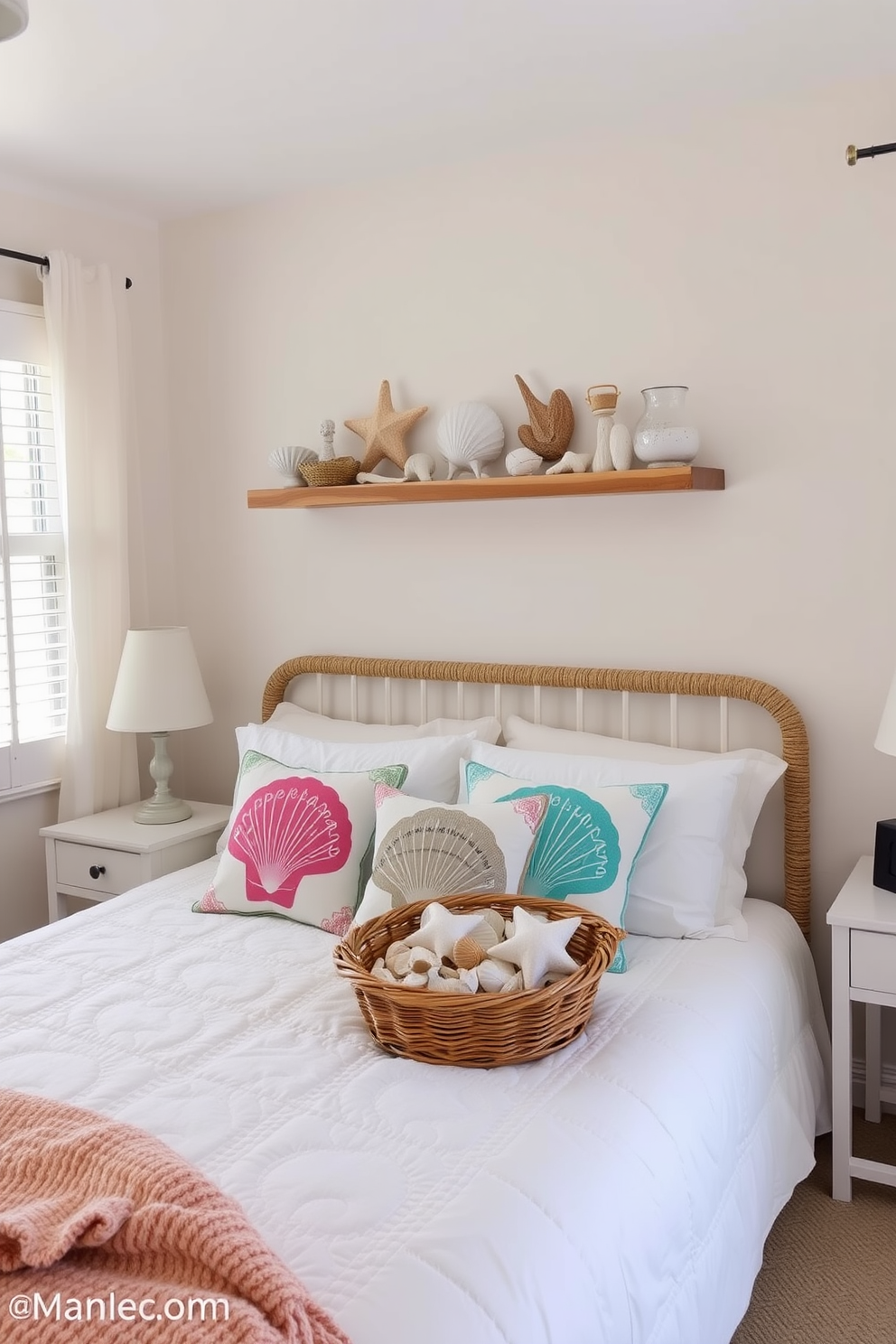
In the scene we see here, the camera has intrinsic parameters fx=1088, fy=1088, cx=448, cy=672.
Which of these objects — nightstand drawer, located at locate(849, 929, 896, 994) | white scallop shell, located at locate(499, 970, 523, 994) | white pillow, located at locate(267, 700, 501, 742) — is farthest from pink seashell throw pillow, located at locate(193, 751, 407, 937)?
nightstand drawer, located at locate(849, 929, 896, 994)

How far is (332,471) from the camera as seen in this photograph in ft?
9.97

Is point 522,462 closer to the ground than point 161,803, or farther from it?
farther from it

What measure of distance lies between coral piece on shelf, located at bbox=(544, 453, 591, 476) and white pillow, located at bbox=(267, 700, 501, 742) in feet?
2.26

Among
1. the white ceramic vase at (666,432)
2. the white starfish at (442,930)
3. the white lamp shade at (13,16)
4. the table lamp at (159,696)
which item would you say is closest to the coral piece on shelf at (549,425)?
the white ceramic vase at (666,432)

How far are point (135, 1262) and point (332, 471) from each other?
218 cm

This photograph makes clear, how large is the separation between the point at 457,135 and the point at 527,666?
4.51 feet

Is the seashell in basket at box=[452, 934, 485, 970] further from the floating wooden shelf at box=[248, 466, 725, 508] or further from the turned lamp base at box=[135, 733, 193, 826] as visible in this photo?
the turned lamp base at box=[135, 733, 193, 826]

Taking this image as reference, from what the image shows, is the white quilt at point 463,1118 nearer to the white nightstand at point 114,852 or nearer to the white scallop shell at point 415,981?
the white scallop shell at point 415,981

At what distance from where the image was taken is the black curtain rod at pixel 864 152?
2326 mm

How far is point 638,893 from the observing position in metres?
2.40

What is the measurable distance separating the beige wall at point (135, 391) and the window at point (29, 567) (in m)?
0.13

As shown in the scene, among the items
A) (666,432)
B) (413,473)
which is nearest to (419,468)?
(413,473)

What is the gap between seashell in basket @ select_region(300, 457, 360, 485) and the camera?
3037 mm

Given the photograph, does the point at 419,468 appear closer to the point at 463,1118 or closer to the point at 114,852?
the point at 114,852
